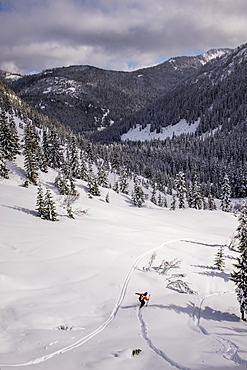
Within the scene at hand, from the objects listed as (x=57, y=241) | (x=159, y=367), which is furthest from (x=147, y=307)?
(x=57, y=241)

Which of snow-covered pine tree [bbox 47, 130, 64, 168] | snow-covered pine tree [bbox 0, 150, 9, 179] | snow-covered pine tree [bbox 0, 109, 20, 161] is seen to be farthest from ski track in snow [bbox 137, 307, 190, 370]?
snow-covered pine tree [bbox 47, 130, 64, 168]

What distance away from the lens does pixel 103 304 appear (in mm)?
12578

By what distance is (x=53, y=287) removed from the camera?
13570 millimetres

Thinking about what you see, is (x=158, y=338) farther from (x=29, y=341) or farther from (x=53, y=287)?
(x=53, y=287)

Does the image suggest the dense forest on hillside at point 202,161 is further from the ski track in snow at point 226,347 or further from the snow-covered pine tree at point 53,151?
the ski track in snow at point 226,347

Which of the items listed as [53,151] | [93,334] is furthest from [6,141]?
[93,334]

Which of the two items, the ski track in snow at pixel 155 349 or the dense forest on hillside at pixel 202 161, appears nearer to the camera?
the ski track in snow at pixel 155 349

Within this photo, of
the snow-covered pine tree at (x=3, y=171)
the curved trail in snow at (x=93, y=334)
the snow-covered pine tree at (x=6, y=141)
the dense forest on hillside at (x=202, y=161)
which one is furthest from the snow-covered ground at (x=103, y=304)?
the dense forest on hillside at (x=202, y=161)

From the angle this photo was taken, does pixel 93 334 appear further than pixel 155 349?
Yes

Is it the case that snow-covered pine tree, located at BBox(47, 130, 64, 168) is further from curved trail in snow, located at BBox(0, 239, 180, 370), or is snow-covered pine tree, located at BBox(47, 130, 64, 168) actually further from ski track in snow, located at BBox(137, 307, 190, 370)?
ski track in snow, located at BBox(137, 307, 190, 370)

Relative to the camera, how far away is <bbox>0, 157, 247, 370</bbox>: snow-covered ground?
311 inches

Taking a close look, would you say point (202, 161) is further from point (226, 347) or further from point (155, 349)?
point (155, 349)

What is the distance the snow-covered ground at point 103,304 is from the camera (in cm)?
790

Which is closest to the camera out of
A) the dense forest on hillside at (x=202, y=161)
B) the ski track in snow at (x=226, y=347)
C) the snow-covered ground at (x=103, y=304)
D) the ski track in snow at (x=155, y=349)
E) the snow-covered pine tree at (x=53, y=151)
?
the ski track in snow at (x=155, y=349)
